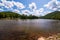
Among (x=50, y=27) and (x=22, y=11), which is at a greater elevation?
(x=22, y=11)

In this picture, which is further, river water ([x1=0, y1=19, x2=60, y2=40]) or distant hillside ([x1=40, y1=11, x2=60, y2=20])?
distant hillside ([x1=40, y1=11, x2=60, y2=20])

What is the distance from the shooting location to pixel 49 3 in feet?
7.61

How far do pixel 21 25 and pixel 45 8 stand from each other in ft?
2.05

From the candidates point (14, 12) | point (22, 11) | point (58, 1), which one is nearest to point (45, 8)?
point (58, 1)

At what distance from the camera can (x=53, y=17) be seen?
2373 mm

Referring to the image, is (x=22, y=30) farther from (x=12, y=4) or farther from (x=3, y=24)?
(x=12, y=4)

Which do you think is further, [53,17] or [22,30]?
[53,17]

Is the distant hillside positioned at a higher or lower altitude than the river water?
higher

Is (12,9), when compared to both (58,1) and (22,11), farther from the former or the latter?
(58,1)

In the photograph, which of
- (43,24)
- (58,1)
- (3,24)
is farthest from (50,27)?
(3,24)

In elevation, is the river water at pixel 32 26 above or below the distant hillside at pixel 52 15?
below

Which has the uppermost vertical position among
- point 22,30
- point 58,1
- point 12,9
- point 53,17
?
point 58,1

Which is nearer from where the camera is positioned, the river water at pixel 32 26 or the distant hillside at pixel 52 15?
the river water at pixel 32 26

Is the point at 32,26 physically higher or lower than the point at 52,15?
lower
